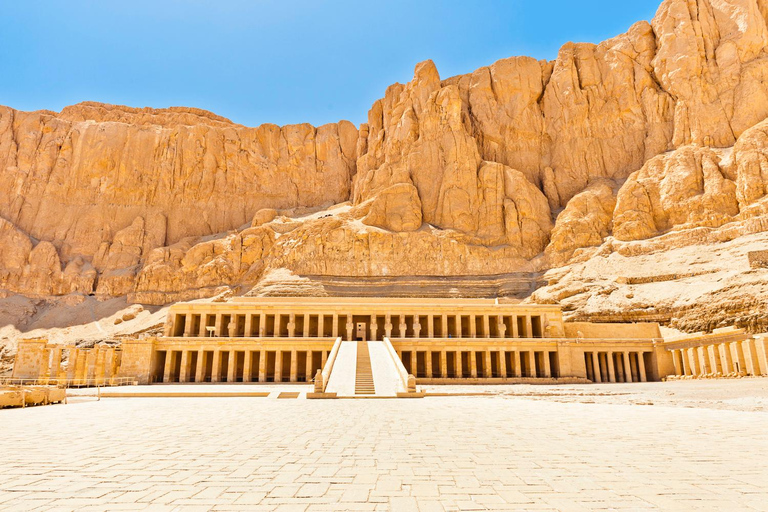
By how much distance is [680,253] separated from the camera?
52.5m

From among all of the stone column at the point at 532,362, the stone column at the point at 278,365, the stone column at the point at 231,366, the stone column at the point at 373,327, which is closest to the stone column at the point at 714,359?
the stone column at the point at 532,362

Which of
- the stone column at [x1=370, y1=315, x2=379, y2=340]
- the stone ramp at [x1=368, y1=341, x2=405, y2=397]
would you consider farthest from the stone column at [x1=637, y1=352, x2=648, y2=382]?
the stone column at [x1=370, y1=315, x2=379, y2=340]

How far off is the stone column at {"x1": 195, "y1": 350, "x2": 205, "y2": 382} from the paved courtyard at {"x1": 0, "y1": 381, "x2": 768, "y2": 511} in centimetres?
2858

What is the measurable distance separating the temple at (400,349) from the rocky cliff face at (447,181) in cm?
794

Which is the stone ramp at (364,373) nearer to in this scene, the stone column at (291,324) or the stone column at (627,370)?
the stone column at (291,324)

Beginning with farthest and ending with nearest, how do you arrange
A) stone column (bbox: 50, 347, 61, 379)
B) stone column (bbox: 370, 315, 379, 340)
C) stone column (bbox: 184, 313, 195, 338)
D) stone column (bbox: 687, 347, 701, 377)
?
stone column (bbox: 370, 315, 379, 340) → stone column (bbox: 184, 313, 195, 338) → stone column (bbox: 687, 347, 701, 377) → stone column (bbox: 50, 347, 61, 379)

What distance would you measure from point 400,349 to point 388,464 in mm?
32966

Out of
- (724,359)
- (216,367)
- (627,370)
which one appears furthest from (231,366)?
(724,359)

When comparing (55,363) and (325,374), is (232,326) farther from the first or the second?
(325,374)

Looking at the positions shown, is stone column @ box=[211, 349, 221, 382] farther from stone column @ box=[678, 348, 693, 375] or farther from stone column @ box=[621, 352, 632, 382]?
stone column @ box=[678, 348, 693, 375]

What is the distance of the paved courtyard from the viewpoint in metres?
5.20

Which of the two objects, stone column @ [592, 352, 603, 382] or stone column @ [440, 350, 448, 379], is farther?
stone column @ [592, 352, 603, 382]

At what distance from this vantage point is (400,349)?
39.6m

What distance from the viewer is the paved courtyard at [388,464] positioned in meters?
5.20
